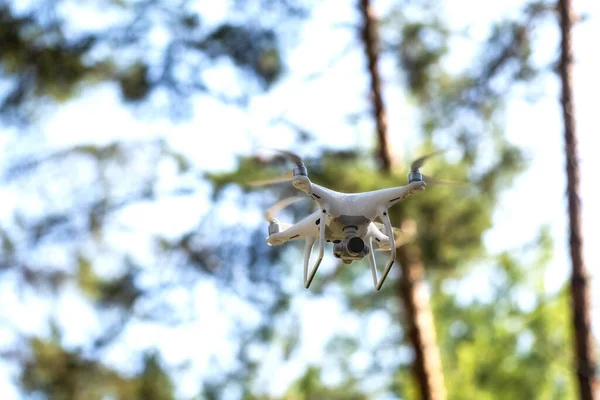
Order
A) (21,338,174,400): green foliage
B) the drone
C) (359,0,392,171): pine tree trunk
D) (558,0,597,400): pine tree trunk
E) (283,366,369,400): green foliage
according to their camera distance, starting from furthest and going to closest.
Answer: (283,366,369,400): green foliage
(21,338,174,400): green foliage
(359,0,392,171): pine tree trunk
(558,0,597,400): pine tree trunk
the drone

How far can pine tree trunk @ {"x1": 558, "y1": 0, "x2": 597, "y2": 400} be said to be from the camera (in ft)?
22.9

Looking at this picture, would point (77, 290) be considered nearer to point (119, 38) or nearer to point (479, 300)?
point (119, 38)

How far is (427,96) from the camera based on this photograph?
30.7 ft

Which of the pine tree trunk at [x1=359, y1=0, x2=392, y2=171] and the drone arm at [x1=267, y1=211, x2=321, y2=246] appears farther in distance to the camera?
the pine tree trunk at [x1=359, y1=0, x2=392, y2=171]

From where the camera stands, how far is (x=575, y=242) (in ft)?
23.9

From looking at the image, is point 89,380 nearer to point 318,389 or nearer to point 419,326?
point 318,389

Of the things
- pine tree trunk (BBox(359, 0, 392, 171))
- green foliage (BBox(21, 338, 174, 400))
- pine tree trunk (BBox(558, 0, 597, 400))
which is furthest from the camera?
green foliage (BBox(21, 338, 174, 400))

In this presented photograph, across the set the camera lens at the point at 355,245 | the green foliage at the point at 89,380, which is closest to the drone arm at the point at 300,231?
the camera lens at the point at 355,245

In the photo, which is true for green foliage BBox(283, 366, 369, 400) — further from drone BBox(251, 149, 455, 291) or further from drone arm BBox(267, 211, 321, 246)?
drone BBox(251, 149, 455, 291)

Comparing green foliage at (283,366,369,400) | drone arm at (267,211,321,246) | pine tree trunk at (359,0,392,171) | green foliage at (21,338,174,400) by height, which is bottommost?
green foliage at (283,366,369,400)

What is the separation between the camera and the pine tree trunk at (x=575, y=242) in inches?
274

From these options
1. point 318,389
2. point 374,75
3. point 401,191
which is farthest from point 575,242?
point 401,191

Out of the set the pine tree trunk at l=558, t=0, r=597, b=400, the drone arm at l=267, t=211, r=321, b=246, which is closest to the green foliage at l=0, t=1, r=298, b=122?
the pine tree trunk at l=558, t=0, r=597, b=400

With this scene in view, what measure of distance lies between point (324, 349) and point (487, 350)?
2.33 m
